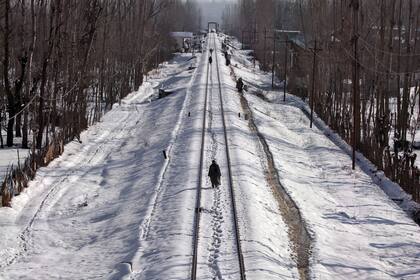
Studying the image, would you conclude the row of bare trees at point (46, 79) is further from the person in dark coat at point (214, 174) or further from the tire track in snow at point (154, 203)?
the person in dark coat at point (214, 174)

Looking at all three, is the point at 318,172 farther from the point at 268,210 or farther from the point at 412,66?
the point at 412,66

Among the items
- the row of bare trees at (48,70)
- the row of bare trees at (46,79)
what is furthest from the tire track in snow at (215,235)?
the row of bare trees at (48,70)

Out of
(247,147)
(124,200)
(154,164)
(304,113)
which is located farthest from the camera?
(304,113)

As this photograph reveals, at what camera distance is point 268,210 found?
13273mm

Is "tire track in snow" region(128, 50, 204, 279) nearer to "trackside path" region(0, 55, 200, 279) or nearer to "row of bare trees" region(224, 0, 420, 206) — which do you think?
"trackside path" region(0, 55, 200, 279)

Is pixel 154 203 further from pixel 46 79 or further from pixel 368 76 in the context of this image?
pixel 368 76

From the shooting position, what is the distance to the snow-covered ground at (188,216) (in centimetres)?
1021

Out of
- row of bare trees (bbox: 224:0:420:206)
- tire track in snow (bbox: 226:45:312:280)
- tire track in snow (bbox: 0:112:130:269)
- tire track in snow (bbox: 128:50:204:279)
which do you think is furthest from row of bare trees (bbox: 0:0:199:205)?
row of bare trees (bbox: 224:0:420:206)

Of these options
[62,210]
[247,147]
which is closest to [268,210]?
[62,210]

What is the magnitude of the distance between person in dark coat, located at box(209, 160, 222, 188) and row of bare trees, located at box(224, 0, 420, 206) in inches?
211

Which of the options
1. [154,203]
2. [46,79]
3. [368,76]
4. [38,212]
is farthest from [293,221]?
[368,76]

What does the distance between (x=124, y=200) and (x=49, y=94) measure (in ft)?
32.1

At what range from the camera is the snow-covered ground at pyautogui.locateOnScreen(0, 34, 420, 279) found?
33.5ft

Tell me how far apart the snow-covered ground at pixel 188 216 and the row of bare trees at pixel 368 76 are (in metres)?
1.22
